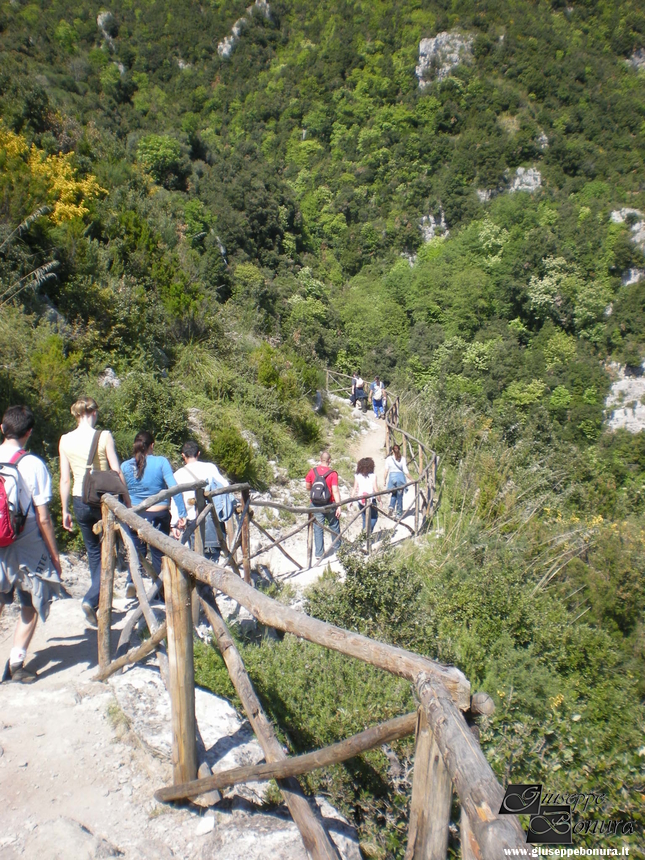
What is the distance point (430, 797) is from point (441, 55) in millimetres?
74354

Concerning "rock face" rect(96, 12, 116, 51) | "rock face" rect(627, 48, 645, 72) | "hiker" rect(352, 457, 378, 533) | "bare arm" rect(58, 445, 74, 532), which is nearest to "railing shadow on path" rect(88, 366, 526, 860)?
"bare arm" rect(58, 445, 74, 532)

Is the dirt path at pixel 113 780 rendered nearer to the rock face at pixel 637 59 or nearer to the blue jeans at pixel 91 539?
the blue jeans at pixel 91 539

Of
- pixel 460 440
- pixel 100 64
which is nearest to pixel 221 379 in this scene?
pixel 460 440

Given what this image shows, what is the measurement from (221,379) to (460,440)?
556 cm

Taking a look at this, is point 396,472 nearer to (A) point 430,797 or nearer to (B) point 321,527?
(B) point 321,527

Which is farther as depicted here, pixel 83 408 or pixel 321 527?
pixel 321 527

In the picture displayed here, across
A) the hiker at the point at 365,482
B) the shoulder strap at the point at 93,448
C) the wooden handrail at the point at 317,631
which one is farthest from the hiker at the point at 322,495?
the wooden handrail at the point at 317,631

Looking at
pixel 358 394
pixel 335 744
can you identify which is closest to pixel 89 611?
pixel 335 744

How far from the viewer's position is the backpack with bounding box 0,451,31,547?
273 cm

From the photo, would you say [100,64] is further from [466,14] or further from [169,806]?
[169,806]

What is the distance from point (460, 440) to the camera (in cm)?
1166

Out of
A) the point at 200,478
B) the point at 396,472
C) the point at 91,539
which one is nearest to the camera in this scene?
the point at 91,539

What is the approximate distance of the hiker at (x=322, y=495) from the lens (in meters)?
6.25

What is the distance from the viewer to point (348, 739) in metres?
1.67
